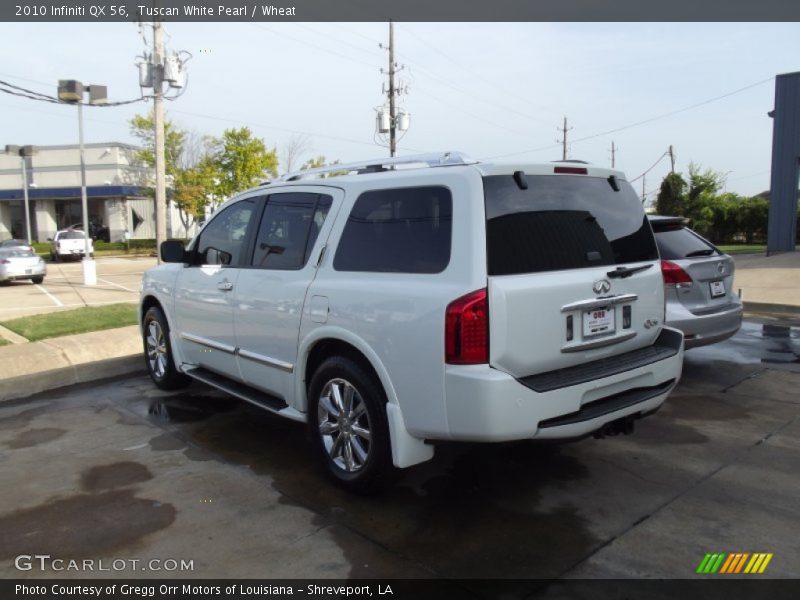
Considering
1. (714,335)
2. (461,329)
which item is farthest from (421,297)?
(714,335)

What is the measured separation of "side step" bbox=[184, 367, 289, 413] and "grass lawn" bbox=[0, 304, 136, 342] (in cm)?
408

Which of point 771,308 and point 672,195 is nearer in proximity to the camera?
point 771,308

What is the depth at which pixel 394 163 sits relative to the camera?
4152mm

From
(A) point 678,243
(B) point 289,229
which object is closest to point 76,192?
(B) point 289,229

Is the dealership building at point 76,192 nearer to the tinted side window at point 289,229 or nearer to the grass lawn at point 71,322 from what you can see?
the grass lawn at point 71,322

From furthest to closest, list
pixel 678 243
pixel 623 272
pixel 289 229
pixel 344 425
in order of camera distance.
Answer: pixel 678 243, pixel 289 229, pixel 344 425, pixel 623 272

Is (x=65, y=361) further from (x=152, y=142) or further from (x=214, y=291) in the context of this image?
(x=152, y=142)

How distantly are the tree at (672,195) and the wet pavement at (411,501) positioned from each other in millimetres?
37623

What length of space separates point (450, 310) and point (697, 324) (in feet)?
12.1

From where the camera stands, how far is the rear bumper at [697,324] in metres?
5.76

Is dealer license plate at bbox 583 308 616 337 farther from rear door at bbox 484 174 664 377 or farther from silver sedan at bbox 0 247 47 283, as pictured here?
silver sedan at bbox 0 247 47 283

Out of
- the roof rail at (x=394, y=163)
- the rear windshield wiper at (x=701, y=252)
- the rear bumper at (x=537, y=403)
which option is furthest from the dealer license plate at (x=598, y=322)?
the rear windshield wiper at (x=701, y=252)

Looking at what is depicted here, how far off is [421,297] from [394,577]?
4.43 ft

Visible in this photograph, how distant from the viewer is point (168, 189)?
129ft
